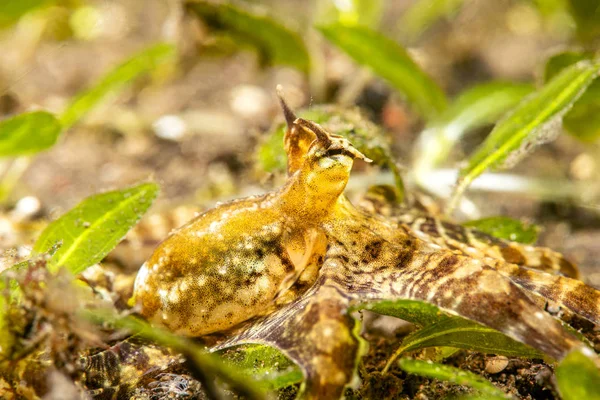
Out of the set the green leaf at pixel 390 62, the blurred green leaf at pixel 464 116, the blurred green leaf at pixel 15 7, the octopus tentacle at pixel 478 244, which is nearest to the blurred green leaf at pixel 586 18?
the blurred green leaf at pixel 464 116

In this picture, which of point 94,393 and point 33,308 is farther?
point 94,393

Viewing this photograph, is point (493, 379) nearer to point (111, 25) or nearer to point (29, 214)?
point (29, 214)

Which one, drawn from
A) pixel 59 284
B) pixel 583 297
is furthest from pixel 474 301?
pixel 59 284

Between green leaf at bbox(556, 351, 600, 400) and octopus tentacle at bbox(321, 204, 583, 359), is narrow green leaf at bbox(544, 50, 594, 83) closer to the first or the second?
octopus tentacle at bbox(321, 204, 583, 359)

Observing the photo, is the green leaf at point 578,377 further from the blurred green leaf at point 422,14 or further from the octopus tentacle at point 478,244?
A: the blurred green leaf at point 422,14

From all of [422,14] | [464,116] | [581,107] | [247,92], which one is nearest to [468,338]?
[581,107]
